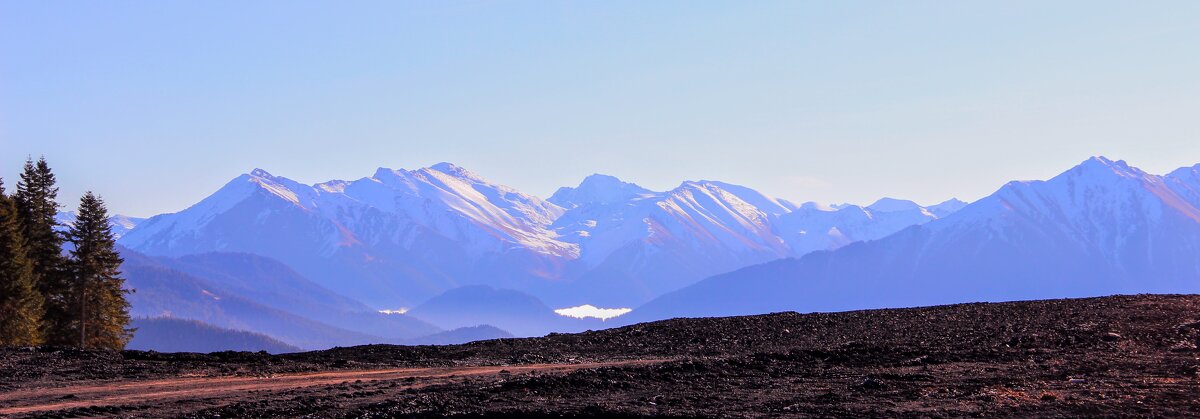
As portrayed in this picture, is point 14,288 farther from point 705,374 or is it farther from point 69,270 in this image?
point 705,374

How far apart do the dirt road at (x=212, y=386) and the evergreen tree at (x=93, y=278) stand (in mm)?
36937

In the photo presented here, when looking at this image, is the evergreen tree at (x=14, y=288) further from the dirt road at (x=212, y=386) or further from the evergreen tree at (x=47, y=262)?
the dirt road at (x=212, y=386)

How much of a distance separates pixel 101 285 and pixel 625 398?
4762 centimetres

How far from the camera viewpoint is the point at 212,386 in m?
27.5

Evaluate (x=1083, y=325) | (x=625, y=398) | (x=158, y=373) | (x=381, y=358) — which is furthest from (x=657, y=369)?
(x=1083, y=325)

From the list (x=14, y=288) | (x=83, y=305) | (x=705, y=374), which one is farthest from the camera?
(x=83, y=305)

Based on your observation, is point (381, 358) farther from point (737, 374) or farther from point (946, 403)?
point (946, 403)

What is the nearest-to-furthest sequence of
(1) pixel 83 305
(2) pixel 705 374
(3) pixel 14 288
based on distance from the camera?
(2) pixel 705 374 < (3) pixel 14 288 < (1) pixel 83 305

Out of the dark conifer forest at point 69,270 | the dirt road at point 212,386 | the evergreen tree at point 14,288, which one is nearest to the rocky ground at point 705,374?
the dirt road at point 212,386

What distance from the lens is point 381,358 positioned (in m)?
34.6

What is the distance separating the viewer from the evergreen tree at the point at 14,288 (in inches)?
2237

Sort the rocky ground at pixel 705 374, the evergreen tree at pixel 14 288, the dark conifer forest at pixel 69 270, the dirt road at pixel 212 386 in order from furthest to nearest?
the dark conifer forest at pixel 69 270 → the evergreen tree at pixel 14 288 → the dirt road at pixel 212 386 → the rocky ground at pixel 705 374

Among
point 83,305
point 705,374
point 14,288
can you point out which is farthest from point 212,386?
point 83,305

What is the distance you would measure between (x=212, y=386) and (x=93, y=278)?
131 ft
